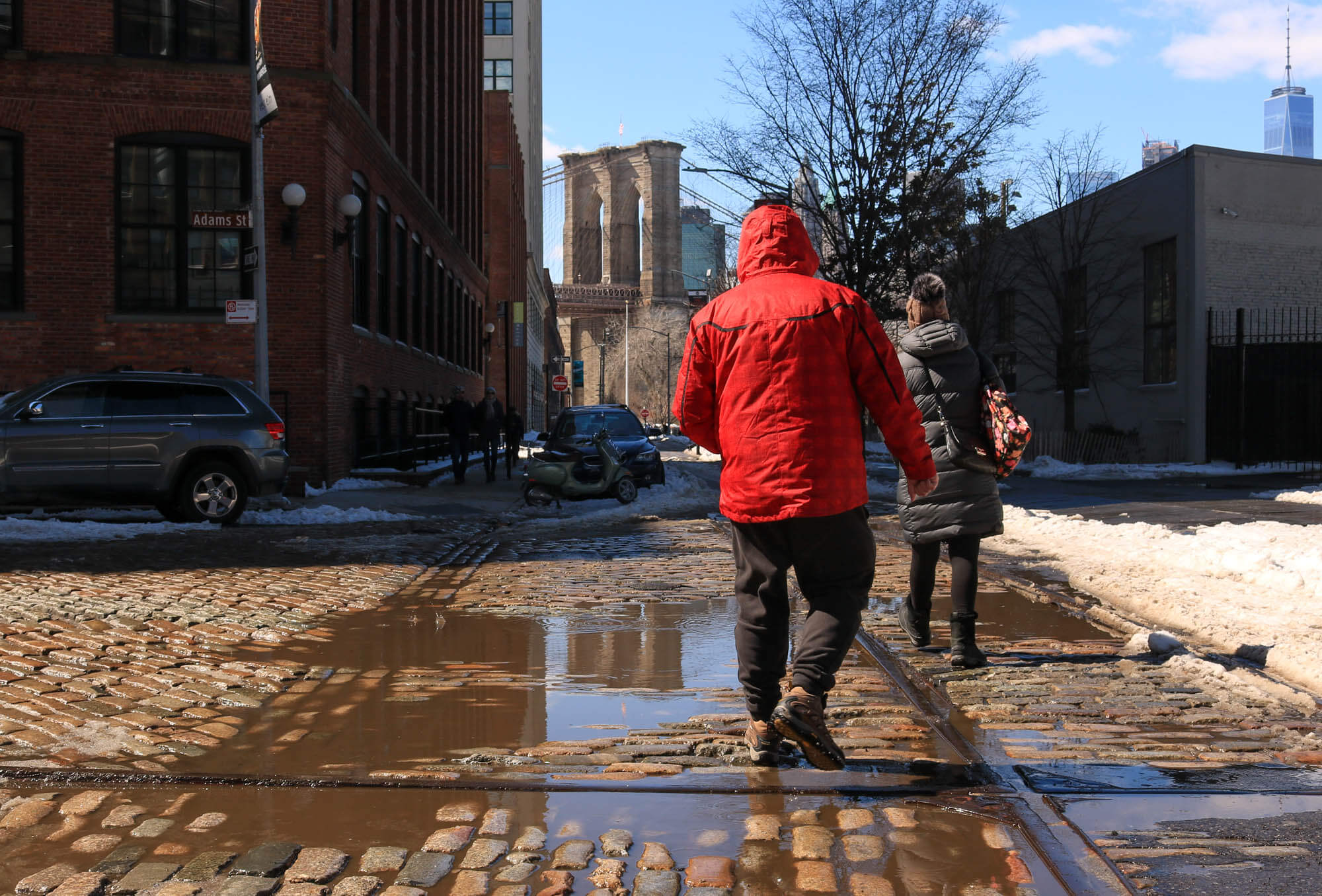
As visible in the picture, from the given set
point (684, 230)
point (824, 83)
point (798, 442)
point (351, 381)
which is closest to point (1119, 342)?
point (824, 83)

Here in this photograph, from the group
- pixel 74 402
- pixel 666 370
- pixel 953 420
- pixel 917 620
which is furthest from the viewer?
pixel 666 370

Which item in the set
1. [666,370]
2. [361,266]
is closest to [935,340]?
[361,266]

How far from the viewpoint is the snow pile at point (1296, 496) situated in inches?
699

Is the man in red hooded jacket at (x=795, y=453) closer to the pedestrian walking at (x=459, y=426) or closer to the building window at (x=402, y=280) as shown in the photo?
the pedestrian walking at (x=459, y=426)

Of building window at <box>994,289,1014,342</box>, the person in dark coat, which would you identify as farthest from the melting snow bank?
building window at <box>994,289,1014,342</box>

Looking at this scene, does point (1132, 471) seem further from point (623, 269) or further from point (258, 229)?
point (623, 269)

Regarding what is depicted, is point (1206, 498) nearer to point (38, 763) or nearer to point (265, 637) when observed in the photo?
point (265, 637)

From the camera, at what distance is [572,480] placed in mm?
17344

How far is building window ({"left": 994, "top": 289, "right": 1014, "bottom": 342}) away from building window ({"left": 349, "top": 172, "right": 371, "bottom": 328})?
2141cm

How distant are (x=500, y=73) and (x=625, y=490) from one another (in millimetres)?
64193

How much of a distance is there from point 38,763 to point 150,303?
15.8 m

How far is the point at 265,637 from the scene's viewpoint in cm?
679

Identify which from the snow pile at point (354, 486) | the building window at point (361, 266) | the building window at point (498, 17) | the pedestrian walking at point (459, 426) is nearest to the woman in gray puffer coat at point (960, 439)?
the snow pile at point (354, 486)

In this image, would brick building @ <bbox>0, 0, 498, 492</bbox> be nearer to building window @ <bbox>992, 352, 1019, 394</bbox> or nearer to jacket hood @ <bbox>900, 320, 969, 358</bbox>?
jacket hood @ <bbox>900, 320, 969, 358</bbox>
